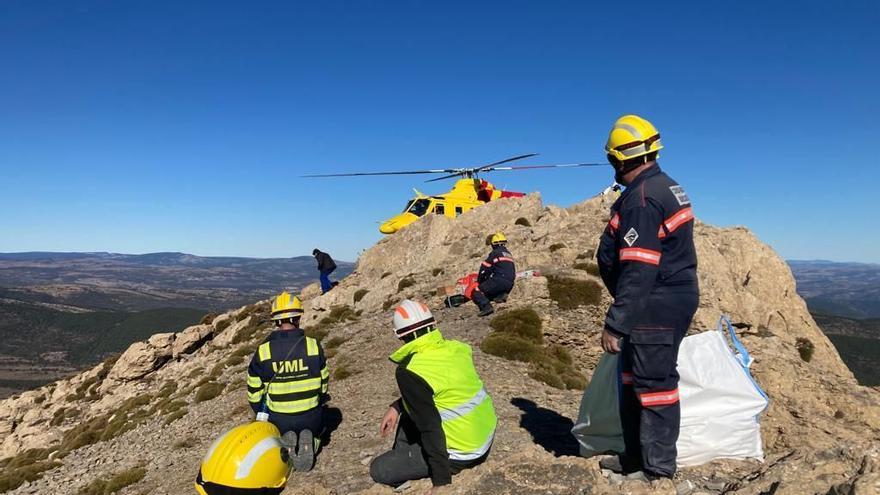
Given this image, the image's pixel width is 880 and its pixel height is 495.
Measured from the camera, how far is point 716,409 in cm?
666

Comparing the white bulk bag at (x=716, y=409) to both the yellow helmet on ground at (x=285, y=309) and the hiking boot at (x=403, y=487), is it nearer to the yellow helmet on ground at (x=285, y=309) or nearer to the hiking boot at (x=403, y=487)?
the hiking boot at (x=403, y=487)

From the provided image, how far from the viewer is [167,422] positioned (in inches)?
826

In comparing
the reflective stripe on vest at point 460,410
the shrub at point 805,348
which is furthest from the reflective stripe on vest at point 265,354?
the shrub at point 805,348

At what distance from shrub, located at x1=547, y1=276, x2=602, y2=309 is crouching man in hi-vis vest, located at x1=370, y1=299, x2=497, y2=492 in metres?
14.5

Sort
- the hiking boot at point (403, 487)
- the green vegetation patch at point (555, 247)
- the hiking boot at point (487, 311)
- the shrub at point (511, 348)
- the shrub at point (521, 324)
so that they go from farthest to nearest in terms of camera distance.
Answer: the green vegetation patch at point (555, 247), the hiking boot at point (487, 311), the shrub at point (521, 324), the shrub at point (511, 348), the hiking boot at point (403, 487)

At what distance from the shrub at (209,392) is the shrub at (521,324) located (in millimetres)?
12773

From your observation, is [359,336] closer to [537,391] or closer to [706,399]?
[537,391]

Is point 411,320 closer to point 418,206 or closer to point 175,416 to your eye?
point 175,416

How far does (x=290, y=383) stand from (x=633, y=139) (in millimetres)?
7209

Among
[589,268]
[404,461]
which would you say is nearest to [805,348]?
[589,268]

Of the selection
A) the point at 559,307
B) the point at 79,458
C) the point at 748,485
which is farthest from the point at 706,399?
the point at 79,458

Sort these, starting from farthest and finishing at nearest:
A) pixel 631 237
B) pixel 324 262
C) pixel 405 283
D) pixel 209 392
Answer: pixel 324 262 < pixel 405 283 < pixel 209 392 < pixel 631 237

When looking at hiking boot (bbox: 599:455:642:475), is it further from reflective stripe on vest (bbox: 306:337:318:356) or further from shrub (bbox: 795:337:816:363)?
shrub (bbox: 795:337:816:363)

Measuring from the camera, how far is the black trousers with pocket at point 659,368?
5.86 meters
